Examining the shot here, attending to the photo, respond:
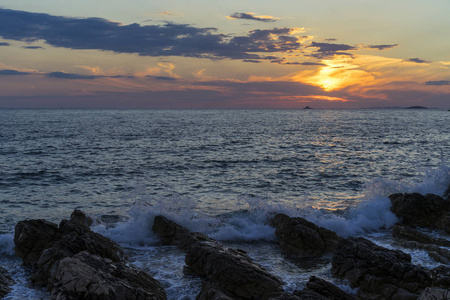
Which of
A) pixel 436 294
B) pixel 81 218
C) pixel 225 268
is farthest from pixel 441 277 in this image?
pixel 81 218

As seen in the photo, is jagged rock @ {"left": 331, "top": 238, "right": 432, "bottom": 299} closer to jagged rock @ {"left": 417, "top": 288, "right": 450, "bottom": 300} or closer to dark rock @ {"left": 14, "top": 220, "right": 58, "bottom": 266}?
jagged rock @ {"left": 417, "top": 288, "right": 450, "bottom": 300}

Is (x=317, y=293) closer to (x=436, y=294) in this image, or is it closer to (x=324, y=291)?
(x=324, y=291)

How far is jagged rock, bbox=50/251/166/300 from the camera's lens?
28.0ft


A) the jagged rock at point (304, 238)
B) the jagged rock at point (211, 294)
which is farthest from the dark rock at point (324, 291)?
the jagged rock at point (304, 238)

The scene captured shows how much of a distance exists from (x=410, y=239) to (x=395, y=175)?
16.9 meters

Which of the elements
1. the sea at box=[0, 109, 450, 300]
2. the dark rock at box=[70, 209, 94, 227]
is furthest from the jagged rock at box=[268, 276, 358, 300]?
the dark rock at box=[70, 209, 94, 227]

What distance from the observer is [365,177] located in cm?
3059

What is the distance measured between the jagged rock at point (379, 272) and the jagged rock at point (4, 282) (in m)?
10.3

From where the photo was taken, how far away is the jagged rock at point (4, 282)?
10657 mm

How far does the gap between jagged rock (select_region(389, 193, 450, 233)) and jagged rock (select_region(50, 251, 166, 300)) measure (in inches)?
574

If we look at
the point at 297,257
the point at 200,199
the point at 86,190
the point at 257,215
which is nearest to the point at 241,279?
the point at 297,257

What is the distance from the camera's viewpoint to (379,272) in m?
11.0

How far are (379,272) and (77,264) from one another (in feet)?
28.4

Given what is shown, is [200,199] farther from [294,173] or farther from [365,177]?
[365,177]
